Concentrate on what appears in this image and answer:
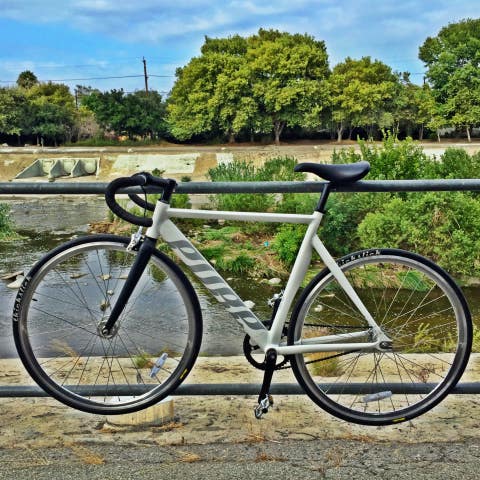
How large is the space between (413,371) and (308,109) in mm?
49427

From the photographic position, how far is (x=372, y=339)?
8.84 feet

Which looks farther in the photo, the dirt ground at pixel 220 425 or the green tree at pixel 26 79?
the green tree at pixel 26 79

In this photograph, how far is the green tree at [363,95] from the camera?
1993 inches

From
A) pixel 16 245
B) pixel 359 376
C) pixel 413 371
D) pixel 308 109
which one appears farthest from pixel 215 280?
pixel 308 109

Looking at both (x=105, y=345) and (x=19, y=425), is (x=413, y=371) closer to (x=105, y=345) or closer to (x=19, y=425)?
(x=105, y=345)

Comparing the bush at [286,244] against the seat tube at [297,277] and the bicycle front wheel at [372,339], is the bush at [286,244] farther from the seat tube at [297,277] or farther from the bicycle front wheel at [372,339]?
the seat tube at [297,277]

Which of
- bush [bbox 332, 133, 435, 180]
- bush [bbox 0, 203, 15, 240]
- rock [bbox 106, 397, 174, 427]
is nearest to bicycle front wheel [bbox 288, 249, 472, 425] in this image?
rock [bbox 106, 397, 174, 427]

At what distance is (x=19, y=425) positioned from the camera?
279 centimetres

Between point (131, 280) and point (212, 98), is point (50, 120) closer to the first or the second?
point (212, 98)

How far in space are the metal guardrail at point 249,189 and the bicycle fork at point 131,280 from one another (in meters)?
0.27

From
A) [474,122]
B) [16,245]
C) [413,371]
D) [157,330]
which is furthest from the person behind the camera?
[474,122]

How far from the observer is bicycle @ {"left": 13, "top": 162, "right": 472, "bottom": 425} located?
8.45ft

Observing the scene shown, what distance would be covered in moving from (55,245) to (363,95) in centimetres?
3978

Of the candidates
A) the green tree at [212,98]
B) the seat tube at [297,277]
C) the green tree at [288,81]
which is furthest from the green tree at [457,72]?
the seat tube at [297,277]
